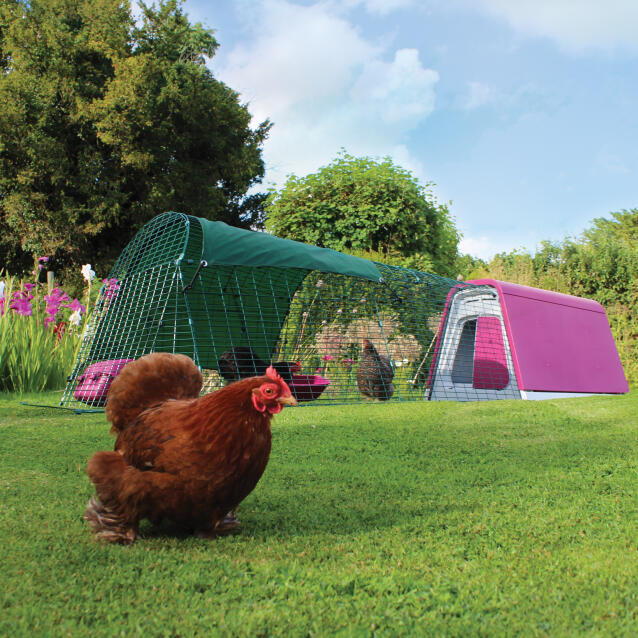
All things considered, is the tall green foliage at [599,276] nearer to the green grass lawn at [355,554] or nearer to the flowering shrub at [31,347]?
the green grass lawn at [355,554]

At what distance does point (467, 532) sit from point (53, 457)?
226 centimetres

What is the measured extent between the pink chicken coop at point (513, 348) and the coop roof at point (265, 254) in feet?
5.08

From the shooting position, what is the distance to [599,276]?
9117mm

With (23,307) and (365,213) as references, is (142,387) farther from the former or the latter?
(365,213)

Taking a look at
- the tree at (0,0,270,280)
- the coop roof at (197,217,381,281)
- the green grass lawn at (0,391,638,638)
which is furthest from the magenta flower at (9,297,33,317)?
the tree at (0,0,270,280)

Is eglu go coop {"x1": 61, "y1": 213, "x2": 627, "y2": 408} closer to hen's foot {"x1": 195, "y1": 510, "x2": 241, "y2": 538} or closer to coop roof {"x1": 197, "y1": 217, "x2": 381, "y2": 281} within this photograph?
coop roof {"x1": 197, "y1": 217, "x2": 381, "y2": 281}

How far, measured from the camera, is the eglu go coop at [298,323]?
16.3 ft

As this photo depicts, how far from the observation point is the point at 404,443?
347 cm

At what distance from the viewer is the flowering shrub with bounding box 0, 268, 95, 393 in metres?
5.84

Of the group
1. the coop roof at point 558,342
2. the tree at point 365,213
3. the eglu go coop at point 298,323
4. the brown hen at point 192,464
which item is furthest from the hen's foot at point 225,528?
the tree at point 365,213

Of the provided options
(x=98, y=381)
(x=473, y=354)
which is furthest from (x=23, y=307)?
(x=473, y=354)

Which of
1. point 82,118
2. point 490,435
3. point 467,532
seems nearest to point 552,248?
point 490,435

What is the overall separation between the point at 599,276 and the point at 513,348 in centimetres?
445

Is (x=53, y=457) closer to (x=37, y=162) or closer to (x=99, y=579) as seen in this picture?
(x=99, y=579)
